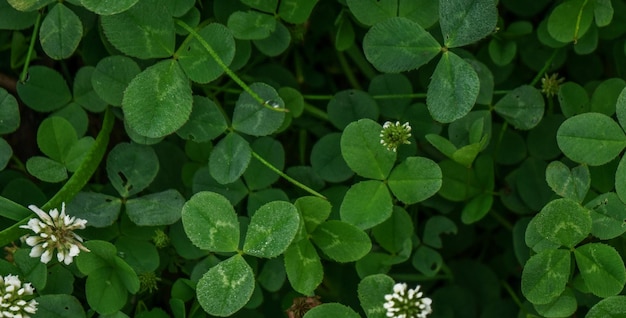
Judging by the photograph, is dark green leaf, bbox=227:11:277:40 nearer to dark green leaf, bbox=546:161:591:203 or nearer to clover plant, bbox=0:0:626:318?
clover plant, bbox=0:0:626:318

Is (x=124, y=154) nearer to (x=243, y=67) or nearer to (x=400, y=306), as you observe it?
(x=243, y=67)

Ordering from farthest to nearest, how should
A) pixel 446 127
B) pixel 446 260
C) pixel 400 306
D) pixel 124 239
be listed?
pixel 446 260
pixel 446 127
pixel 124 239
pixel 400 306

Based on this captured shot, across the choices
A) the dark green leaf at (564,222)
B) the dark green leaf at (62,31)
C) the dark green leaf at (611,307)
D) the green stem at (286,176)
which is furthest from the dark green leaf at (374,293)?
the dark green leaf at (62,31)

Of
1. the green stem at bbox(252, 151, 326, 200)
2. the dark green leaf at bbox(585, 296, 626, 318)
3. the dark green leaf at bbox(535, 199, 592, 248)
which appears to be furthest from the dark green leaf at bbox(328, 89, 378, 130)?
the dark green leaf at bbox(585, 296, 626, 318)

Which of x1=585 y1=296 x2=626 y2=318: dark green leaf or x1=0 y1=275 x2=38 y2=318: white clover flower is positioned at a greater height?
x1=0 y1=275 x2=38 y2=318: white clover flower

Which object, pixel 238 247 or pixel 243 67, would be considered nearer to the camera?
pixel 238 247

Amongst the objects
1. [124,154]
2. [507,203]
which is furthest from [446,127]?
[124,154]

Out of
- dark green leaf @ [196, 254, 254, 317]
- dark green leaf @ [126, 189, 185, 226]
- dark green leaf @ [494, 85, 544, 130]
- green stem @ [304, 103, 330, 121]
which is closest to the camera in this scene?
dark green leaf @ [196, 254, 254, 317]

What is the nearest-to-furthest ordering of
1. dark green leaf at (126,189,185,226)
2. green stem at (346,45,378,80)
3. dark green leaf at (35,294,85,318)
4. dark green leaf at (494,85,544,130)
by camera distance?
dark green leaf at (35,294,85,318), dark green leaf at (126,189,185,226), dark green leaf at (494,85,544,130), green stem at (346,45,378,80)
